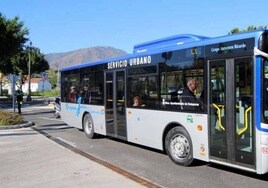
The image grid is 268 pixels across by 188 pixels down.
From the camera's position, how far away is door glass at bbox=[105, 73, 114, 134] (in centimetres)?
1308

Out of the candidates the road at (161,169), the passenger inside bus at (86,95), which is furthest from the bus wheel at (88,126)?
the road at (161,169)

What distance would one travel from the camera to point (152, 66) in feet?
34.9

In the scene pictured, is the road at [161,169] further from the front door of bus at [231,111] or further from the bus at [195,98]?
the front door of bus at [231,111]

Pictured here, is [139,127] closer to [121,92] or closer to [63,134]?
[121,92]

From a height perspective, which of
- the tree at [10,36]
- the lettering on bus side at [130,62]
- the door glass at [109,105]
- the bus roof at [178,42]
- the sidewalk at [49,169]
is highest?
the tree at [10,36]

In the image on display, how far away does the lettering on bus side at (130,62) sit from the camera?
35.9 ft

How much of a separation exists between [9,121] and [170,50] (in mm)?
11383

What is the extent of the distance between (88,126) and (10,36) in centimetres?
2610

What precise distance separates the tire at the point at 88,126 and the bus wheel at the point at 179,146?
5158mm

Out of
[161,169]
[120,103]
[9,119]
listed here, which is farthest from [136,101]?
[9,119]

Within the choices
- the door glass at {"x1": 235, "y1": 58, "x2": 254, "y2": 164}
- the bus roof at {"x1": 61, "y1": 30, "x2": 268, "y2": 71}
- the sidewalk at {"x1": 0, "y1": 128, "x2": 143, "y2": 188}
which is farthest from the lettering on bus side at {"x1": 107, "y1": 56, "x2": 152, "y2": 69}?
the door glass at {"x1": 235, "y1": 58, "x2": 254, "y2": 164}

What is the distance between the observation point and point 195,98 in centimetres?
898

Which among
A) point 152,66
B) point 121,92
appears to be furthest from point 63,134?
point 152,66

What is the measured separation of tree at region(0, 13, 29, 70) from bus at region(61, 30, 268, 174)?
86.8 feet
